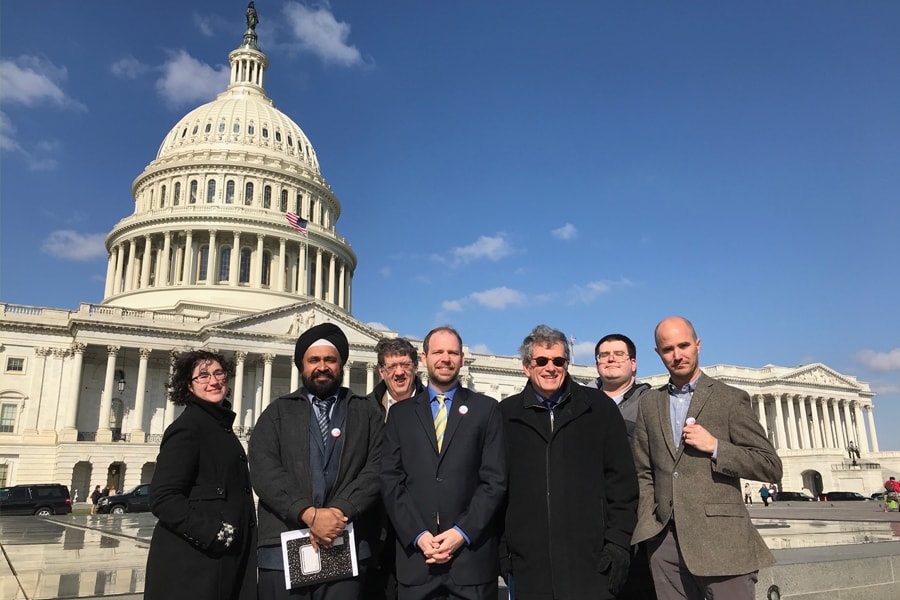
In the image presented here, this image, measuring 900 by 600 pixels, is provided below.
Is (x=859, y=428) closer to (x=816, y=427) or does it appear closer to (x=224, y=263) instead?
(x=816, y=427)

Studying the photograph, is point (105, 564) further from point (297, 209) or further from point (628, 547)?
point (297, 209)

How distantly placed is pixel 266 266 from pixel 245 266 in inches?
89.3

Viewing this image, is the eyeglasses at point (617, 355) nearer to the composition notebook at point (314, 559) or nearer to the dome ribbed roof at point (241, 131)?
the composition notebook at point (314, 559)

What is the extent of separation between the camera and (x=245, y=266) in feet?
228

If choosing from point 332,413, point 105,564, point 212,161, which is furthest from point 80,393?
point 332,413

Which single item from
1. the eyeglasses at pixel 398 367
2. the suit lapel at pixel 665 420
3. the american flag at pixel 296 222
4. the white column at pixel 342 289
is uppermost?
the american flag at pixel 296 222

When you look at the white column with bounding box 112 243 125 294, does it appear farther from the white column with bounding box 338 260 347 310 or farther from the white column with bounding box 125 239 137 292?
the white column with bounding box 338 260 347 310

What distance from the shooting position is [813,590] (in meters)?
7.86

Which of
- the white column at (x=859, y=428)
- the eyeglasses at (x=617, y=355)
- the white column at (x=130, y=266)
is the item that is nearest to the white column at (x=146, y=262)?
the white column at (x=130, y=266)

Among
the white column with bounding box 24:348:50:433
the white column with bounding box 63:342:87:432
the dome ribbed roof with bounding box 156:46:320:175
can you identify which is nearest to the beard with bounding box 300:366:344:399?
the white column with bounding box 63:342:87:432

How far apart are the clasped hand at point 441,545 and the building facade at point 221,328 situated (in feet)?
163

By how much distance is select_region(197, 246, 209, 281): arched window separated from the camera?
2665 inches

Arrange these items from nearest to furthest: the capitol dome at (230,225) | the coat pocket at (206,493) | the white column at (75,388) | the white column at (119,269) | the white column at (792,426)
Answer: the coat pocket at (206,493)
the white column at (75,388)
the capitol dome at (230,225)
the white column at (119,269)
the white column at (792,426)

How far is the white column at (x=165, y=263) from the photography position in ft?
219
